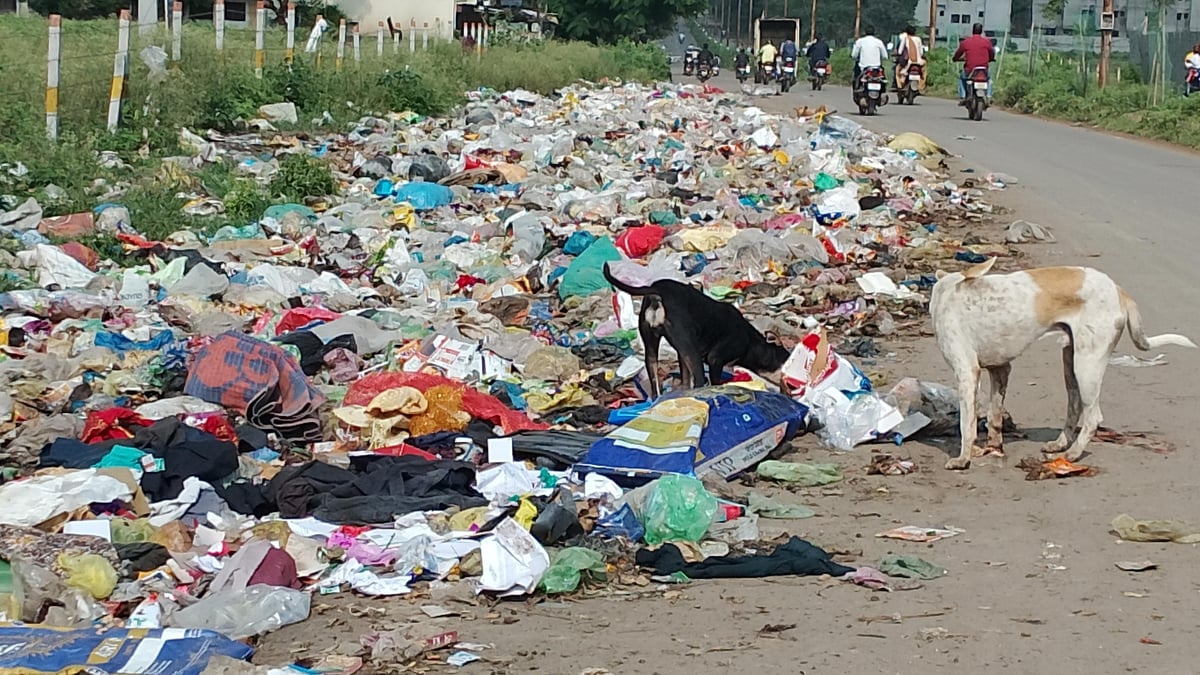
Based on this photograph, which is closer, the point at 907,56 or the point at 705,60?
the point at 907,56

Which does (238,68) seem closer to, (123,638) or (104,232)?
(104,232)

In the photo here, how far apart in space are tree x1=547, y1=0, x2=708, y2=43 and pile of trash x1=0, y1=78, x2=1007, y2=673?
5030 centimetres

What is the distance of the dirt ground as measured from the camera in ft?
13.4

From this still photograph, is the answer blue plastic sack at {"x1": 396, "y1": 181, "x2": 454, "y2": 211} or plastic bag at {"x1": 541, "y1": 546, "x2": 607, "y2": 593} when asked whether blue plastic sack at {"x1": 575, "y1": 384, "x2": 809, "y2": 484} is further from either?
blue plastic sack at {"x1": 396, "y1": 181, "x2": 454, "y2": 211}

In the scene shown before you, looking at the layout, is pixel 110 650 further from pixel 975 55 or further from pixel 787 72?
pixel 787 72

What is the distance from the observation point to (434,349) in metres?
8.08

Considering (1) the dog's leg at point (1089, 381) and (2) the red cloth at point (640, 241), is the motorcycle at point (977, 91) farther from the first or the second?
(1) the dog's leg at point (1089, 381)

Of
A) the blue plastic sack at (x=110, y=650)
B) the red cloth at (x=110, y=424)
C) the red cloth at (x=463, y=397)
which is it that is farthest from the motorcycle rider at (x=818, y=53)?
the blue plastic sack at (x=110, y=650)

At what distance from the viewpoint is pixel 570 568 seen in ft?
15.8

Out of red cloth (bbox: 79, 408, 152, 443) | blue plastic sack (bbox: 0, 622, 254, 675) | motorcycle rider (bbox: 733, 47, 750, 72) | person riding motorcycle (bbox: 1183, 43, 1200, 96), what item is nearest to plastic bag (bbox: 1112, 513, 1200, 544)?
blue plastic sack (bbox: 0, 622, 254, 675)

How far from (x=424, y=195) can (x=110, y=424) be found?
24.9 feet

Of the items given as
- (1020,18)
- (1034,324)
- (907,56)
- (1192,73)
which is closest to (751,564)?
(1034,324)

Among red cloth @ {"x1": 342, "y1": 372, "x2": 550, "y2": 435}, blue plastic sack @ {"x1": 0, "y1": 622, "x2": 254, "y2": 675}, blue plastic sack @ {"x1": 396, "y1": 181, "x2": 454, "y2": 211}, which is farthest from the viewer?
blue plastic sack @ {"x1": 396, "y1": 181, "x2": 454, "y2": 211}

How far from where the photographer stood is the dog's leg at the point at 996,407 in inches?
247
